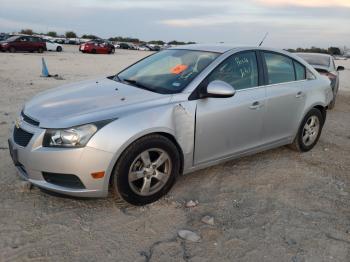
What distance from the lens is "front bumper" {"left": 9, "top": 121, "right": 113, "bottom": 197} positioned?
11.3 ft

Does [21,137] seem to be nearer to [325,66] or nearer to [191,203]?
Result: [191,203]

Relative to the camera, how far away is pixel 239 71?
15.3ft

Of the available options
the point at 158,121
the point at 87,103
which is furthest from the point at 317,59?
the point at 87,103

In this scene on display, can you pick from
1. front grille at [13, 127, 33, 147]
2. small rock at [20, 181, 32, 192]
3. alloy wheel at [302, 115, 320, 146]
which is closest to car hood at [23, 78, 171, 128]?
front grille at [13, 127, 33, 147]

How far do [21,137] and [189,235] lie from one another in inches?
73.1

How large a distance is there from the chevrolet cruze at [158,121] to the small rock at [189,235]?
0.60 metres

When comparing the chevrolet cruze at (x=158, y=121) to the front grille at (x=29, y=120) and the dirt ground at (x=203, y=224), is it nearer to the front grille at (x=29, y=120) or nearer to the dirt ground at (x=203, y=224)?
the front grille at (x=29, y=120)

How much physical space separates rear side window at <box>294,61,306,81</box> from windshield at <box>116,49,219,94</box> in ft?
4.94

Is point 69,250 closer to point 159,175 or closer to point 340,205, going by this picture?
point 159,175

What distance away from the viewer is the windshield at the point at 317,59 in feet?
33.8

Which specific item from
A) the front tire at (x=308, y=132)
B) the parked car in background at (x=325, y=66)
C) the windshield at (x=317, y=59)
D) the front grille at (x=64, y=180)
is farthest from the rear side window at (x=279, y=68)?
the windshield at (x=317, y=59)

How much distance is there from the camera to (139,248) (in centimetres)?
324

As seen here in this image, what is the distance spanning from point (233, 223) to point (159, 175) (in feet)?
2.87

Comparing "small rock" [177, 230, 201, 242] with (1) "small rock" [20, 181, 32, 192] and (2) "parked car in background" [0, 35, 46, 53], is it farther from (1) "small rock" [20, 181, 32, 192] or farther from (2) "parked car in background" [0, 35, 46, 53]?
(2) "parked car in background" [0, 35, 46, 53]
